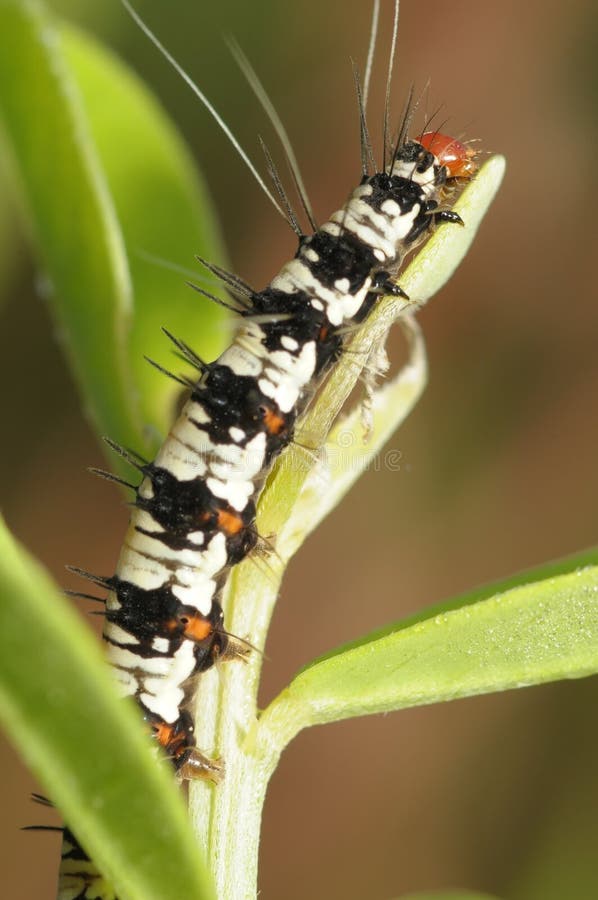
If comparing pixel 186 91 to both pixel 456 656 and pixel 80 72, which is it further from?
pixel 456 656

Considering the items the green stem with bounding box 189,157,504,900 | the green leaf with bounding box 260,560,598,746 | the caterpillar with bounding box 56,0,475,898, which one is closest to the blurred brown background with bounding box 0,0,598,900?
Answer: the caterpillar with bounding box 56,0,475,898

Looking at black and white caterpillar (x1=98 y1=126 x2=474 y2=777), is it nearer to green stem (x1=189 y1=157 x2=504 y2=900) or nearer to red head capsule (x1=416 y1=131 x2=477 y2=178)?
green stem (x1=189 y1=157 x2=504 y2=900)

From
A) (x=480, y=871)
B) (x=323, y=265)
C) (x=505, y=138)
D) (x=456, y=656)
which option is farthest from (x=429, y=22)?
(x=456, y=656)

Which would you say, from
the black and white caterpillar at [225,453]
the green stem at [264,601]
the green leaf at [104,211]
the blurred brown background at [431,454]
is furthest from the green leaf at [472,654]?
the blurred brown background at [431,454]

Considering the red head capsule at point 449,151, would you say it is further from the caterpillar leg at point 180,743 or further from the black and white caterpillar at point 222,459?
the caterpillar leg at point 180,743

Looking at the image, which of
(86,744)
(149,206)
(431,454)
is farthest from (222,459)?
(431,454)

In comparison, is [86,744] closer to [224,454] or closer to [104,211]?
[224,454]

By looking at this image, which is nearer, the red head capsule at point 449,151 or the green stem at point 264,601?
the green stem at point 264,601

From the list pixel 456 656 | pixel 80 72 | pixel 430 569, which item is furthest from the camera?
pixel 430 569

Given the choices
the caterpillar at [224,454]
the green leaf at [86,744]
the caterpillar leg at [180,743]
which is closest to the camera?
the green leaf at [86,744]
